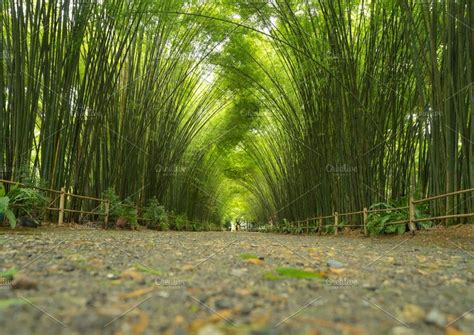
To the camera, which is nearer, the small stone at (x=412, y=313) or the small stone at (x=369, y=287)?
the small stone at (x=412, y=313)

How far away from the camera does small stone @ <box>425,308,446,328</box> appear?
0.92 metres

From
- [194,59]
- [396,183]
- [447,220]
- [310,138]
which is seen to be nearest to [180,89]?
[194,59]

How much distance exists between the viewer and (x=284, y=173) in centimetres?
1285

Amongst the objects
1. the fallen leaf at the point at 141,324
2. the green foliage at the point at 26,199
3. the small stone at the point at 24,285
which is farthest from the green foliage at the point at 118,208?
the fallen leaf at the point at 141,324

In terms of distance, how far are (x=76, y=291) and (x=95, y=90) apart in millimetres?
5040

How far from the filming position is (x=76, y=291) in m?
1.11

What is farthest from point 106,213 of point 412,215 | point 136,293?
point 136,293

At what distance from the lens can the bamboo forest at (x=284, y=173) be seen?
1.04 metres

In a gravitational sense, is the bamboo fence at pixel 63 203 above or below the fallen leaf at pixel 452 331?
above

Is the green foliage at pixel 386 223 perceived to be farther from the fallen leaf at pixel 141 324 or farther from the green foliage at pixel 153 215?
the green foliage at pixel 153 215

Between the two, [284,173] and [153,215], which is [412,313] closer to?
[153,215]

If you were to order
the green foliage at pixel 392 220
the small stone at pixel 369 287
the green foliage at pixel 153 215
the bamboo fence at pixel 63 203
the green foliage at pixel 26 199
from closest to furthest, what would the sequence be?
1. the small stone at pixel 369 287
2. the green foliage at pixel 26 199
3. the bamboo fence at pixel 63 203
4. the green foliage at pixel 392 220
5. the green foliage at pixel 153 215

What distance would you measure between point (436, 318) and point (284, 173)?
11959mm

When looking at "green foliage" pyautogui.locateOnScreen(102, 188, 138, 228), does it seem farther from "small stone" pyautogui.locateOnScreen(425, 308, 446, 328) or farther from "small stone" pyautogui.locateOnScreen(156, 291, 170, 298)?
"small stone" pyautogui.locateOnScreen(425, 308, 446, 328)
